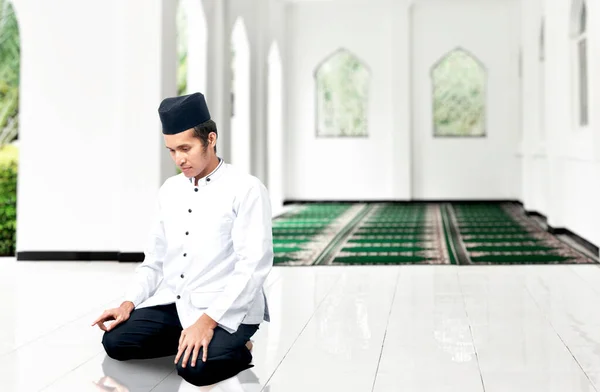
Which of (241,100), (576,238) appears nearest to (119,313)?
(576,238)

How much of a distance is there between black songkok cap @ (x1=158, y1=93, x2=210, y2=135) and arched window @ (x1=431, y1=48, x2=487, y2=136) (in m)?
12.8

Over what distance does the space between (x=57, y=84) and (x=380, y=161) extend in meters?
9.18

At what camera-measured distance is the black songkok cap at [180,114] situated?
3100mm

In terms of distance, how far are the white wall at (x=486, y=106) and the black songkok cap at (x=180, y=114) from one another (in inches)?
500

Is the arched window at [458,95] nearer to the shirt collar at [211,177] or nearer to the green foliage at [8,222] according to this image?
the green foliage at [8,222]

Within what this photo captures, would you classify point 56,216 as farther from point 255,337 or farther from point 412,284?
point 255,337

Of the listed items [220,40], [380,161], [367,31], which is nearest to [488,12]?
[367,31]

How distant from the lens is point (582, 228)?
27.3 feet

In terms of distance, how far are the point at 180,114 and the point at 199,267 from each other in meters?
0.62

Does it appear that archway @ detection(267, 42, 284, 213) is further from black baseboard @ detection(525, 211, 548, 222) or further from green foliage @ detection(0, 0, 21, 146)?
green foliage @ detection(0, 0, 21, 146)

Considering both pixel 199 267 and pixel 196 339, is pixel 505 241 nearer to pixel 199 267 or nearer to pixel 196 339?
pixel 199 267

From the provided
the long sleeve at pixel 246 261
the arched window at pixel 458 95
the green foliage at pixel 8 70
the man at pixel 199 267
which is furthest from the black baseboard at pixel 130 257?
the arched window at pixel 458 95

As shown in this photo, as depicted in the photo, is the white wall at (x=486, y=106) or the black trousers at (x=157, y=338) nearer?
the black trousers at (x=157, y=338)

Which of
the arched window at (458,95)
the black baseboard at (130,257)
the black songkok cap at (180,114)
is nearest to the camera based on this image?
the black songkok cap at (180,114)
